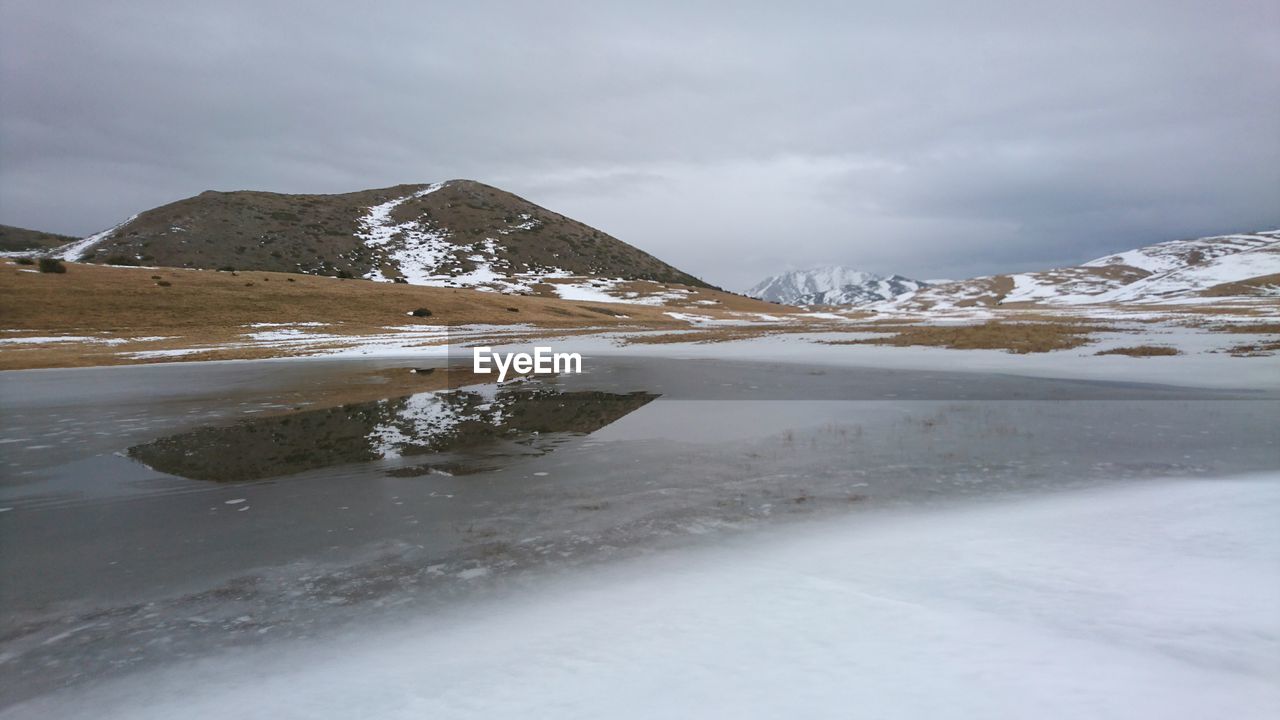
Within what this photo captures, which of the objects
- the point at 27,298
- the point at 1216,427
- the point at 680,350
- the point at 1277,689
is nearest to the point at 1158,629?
the point at 1277,689

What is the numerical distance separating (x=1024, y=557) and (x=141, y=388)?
27019 mm

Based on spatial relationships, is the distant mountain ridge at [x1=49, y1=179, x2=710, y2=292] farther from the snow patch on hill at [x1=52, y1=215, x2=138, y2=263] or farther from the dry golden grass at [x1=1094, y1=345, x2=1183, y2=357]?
the dry golden grass at [x1=1094, y1=345, x2=1183, y2=357]

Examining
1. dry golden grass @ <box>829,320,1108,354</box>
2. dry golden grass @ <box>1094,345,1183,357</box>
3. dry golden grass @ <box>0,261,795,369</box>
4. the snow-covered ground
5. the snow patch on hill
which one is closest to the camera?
the snow-covered ground

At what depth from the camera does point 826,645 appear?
4598mm

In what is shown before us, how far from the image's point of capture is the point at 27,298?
53031 mm

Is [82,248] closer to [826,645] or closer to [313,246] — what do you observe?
[313,246]

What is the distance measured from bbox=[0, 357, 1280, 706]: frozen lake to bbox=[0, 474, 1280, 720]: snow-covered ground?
49 centimetres

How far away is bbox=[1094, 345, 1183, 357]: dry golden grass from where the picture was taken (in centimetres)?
2555

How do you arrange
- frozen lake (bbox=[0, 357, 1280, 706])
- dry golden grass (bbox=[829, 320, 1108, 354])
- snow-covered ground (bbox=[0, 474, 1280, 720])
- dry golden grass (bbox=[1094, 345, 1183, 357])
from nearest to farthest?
snow-covered ground (bbox=[0, 474, 1280, 720]), frozen lake (bbox=[0, 357, 1280, 706]), dry golden grass (bbox=[1094, 345, 1183, 357]), dry golden grass (bbox=[829, 320, 1108, 354])

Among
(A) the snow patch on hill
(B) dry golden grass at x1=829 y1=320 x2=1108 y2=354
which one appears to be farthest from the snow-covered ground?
(A) the snow patch on hill

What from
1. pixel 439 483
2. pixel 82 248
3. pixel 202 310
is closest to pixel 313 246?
pixel 82 248

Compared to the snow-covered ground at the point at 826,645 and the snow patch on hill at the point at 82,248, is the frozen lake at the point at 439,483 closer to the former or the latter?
the snow-covered ground at the point at 826,645

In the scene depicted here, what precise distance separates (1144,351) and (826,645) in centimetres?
2930

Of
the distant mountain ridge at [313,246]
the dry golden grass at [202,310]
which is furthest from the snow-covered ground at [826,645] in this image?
the distant mountain ridge at [313,246]
